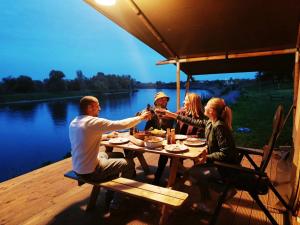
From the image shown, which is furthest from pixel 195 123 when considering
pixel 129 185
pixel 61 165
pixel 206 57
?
pixel 61 165

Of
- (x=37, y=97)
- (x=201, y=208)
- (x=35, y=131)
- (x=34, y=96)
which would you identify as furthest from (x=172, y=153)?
(x=34, y=96)

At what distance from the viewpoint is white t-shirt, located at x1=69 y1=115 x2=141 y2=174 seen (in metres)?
1.96

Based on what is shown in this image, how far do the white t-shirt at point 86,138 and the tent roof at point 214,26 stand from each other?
170 centimetres

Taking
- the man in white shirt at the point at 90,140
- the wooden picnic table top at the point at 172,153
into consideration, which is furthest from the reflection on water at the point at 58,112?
the man in white shirt at the point at 90,140

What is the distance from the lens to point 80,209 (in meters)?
2.42

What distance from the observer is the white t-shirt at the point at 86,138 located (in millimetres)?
1964

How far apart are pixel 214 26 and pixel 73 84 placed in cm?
2284

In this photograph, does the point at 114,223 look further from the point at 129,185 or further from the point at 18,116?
the point at 18,116

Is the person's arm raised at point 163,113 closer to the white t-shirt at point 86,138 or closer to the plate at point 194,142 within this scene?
the plate at point 194,142

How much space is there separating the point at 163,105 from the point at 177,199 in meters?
1.77

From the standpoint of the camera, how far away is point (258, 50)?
389 cm

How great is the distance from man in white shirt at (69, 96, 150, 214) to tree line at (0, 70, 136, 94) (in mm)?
19625

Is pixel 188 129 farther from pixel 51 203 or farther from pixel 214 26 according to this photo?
pixel 51 203

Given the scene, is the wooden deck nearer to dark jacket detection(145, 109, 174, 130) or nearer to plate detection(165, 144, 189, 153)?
plate detection(165, 144, 189, 153)
